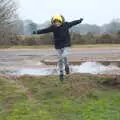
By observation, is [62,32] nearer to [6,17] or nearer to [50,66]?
[50,66]

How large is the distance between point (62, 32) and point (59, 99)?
111 inches

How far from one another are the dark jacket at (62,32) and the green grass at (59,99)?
39.5 inches

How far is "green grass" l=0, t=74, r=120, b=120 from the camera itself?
920cm

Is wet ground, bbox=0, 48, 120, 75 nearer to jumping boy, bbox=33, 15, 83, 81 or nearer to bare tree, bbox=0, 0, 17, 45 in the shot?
bare tree, bbox=0, 0, 17, 45

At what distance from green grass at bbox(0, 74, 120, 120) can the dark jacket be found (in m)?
1.00

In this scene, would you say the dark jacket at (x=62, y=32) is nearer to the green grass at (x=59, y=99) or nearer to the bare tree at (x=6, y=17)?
the green grass at (x=59, y=99)

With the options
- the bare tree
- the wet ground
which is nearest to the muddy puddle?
the wet ground

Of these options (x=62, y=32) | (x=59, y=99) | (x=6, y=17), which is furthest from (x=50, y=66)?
(x=59, y=99)

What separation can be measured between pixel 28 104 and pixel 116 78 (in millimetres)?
3755

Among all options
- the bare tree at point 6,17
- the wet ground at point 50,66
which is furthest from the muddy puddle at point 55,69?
the bare tree at point 6,17

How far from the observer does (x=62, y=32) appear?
43.1ft

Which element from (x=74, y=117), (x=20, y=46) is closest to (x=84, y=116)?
(x=74, y=117)

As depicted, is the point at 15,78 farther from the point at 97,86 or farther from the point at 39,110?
the point at 39,110

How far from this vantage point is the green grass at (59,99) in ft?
30.2
